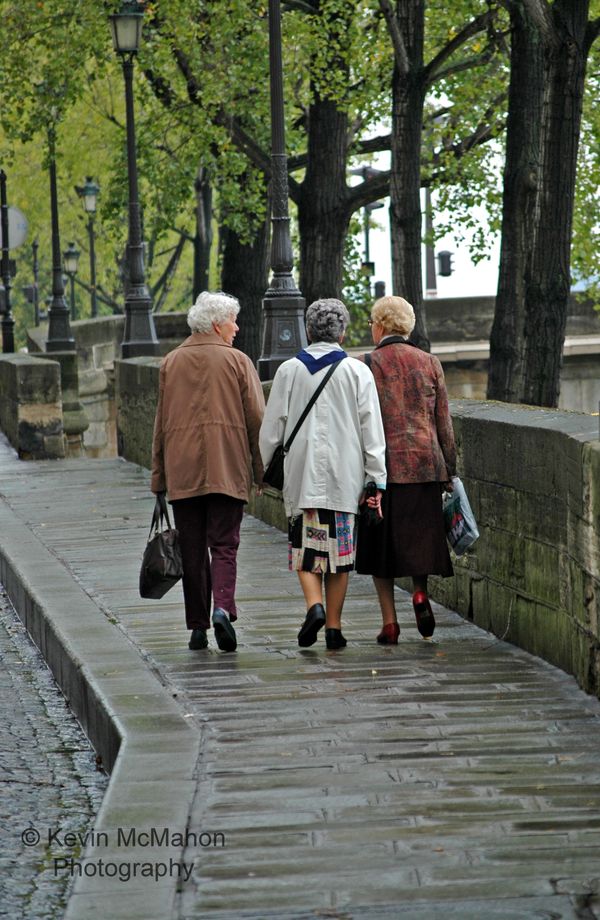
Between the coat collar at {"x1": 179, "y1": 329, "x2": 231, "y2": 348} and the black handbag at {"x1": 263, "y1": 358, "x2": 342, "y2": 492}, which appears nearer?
the black handbag at {"x1": 263, "y1": 358, "x2": 342, "y2": 492}

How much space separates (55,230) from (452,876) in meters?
35.3

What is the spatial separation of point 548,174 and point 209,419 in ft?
30.0

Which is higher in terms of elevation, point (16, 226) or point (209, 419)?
point (16, 226)

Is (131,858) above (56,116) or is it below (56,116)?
below

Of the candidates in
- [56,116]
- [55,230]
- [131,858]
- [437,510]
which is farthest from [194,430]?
[55,230]

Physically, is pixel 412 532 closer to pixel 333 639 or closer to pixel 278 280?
pixel 333 639

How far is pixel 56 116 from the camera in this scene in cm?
3038

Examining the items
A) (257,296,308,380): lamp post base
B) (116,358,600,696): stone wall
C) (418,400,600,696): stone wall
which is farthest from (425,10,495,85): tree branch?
(418,400,600,696): stone wall

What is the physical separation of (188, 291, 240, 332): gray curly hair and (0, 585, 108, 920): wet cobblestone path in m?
1.75

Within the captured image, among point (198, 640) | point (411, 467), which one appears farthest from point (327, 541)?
point (198, 640)

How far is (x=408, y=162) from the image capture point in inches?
897

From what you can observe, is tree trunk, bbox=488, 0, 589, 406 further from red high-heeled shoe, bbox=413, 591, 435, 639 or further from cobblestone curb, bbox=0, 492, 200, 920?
red high-heeled shoe, bbox=413, 591, 435, 639

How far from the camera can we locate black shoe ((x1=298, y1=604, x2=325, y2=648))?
852 cm

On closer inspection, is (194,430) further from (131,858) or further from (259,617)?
(131,858)
